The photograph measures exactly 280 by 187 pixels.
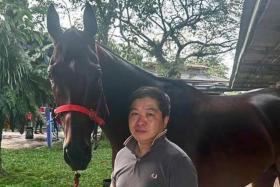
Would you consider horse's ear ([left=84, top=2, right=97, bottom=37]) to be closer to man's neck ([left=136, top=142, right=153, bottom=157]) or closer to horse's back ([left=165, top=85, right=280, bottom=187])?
horse's back ([left=165, top=85, right=280, bottom=187])

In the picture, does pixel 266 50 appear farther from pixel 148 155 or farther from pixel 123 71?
pixel 148 155

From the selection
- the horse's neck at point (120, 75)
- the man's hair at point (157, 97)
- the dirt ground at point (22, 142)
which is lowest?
the dirt ground at point (22, 142)

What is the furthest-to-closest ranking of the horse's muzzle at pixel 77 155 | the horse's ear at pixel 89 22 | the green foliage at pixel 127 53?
the green foliage at pixel 127 53, the horse's ear at pixel 89 22, the horse's muzzle at pixel 77 155

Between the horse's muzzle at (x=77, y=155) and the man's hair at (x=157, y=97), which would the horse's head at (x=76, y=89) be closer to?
the horse's muzzle at (x=77, y=155)

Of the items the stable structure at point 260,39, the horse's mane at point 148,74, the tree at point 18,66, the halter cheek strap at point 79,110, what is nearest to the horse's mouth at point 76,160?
the halter cheek strap at point 79,110

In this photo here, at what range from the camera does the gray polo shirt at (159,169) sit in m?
1.67

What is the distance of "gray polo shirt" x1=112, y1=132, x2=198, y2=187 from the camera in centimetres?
167

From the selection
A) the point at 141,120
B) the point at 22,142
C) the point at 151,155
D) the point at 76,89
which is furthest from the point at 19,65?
the point at 22,142

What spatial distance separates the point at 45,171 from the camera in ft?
30.9

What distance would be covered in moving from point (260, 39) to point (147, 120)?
309 centimetres

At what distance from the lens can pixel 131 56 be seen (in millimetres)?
18109

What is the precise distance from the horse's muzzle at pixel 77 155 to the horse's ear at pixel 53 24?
30.0 inches

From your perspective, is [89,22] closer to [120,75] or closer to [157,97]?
[120,75]

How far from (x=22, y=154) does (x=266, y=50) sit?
975cm
